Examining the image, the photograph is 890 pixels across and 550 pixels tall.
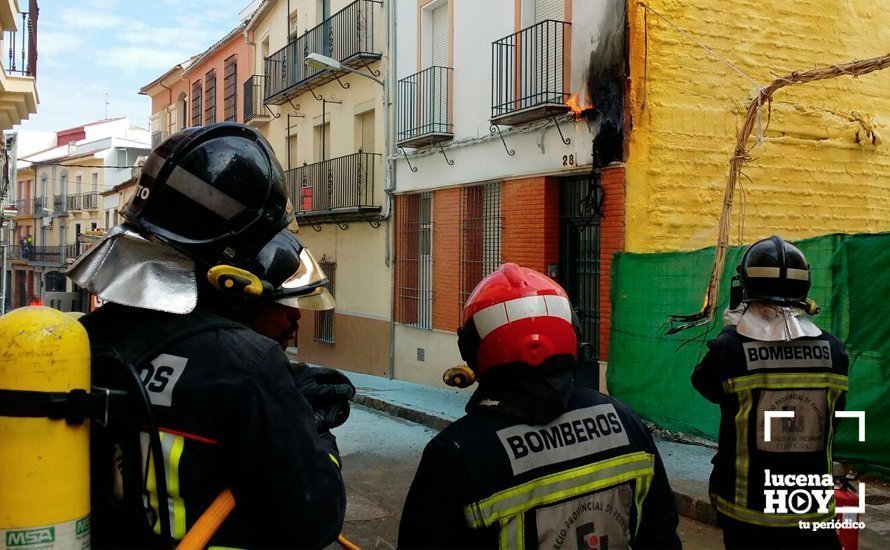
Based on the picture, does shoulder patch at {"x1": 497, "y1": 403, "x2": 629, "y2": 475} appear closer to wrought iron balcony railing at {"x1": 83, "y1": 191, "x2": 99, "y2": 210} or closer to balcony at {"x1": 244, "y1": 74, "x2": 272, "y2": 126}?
balcony at {"x1": 244, "y1": 74, "x2": 272, "y2": 126}

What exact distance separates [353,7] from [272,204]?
50.1 feet

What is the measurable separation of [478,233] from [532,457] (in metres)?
10.8

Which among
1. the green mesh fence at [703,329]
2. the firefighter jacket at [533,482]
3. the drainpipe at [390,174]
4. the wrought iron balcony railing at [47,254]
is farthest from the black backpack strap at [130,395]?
the wrought iron balcony railing at [47,254]

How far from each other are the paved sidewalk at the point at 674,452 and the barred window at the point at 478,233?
157cm

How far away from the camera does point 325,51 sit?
1775cm

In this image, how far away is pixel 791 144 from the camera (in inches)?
420

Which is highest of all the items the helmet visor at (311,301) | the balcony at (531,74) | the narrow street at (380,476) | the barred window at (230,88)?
the barred window at (230,88)

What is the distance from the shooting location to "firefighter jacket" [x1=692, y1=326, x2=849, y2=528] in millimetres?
3484

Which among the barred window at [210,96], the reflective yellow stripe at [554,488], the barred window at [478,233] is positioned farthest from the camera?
the barred window at [210,96]

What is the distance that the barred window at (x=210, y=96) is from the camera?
27.5 meters

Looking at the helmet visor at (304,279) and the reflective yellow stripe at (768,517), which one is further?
the reflective yellow stripe at (768,517)

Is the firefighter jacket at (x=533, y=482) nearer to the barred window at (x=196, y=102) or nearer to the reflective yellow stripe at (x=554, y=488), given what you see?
the reflective yellow stripe at (x=554, y=488)

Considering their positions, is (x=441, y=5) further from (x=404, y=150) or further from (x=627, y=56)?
(x=627, y=56)

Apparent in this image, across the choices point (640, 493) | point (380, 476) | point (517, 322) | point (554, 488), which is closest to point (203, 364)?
point (517, 322)
